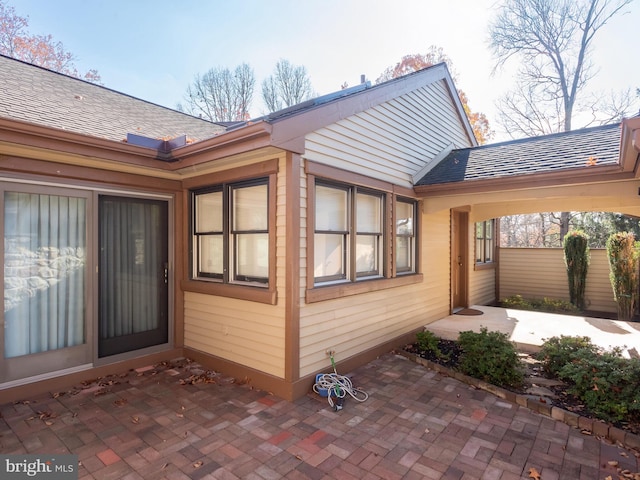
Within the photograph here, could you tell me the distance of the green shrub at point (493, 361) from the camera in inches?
158

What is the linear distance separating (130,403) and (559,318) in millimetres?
7174

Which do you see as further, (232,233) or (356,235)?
(356,235)

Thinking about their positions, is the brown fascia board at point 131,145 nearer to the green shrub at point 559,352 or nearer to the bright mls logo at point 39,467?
the bright mls logo at point 39,467

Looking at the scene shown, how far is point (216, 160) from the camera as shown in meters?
4.01

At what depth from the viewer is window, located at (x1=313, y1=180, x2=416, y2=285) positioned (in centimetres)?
433

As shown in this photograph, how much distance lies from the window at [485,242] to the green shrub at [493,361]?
185 inches

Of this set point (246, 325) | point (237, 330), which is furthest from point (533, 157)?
point (237, 330)

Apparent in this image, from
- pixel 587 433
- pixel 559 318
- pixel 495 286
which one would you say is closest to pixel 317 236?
pixel 587 433

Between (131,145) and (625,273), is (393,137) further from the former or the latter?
(625,273)

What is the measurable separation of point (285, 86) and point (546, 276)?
606 inches

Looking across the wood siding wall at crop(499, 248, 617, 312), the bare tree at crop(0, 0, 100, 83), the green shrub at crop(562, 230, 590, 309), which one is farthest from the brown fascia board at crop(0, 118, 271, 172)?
the bare tree at crop(0, 0, 100, 83)

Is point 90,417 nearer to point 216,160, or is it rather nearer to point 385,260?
point 216,160

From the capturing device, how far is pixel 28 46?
516 inches

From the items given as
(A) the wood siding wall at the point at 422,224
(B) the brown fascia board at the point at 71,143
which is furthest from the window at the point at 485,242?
(B) the brown fascia board at the point at 71,143
